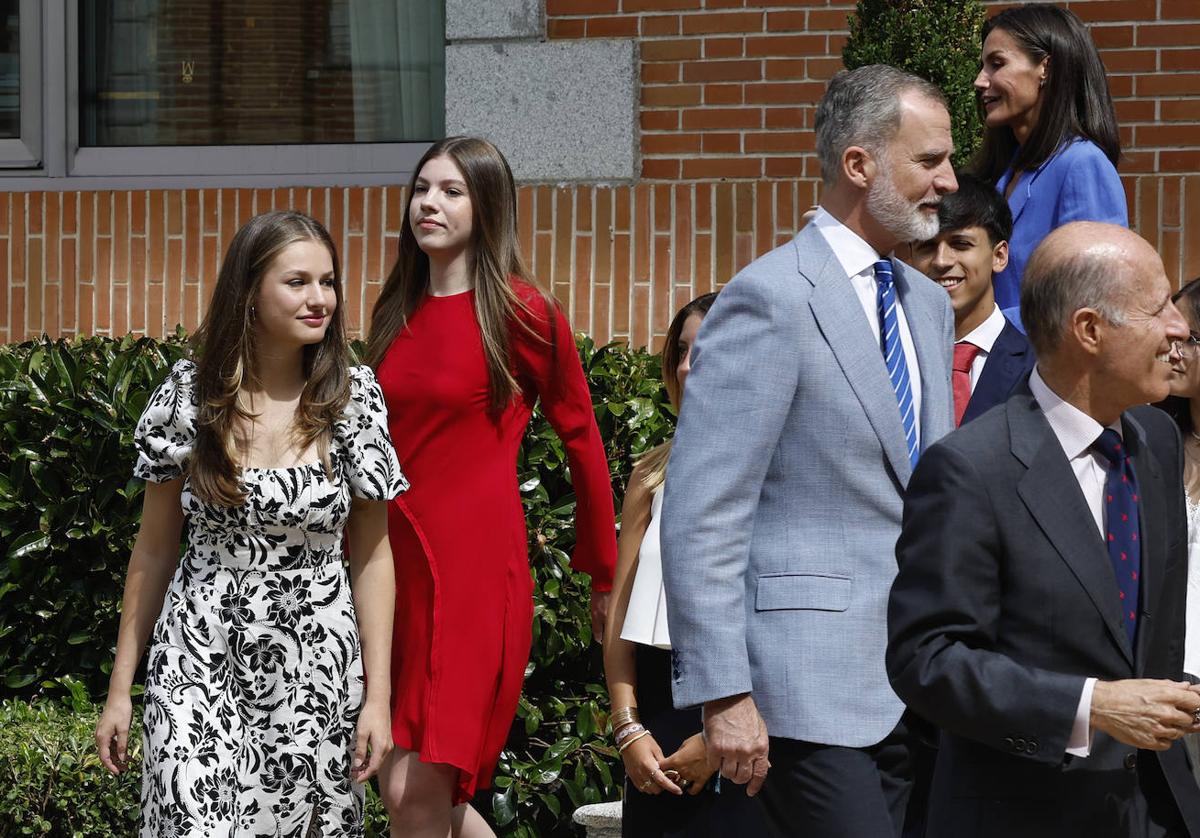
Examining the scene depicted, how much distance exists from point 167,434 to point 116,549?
6.23ft

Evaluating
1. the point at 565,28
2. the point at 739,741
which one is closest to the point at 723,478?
the point at 739,741

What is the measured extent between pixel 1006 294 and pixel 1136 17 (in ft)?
10.0

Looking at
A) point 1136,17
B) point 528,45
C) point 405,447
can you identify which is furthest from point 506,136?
point 405,447

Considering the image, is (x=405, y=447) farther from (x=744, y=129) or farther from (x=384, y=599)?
(x=744, y=129)

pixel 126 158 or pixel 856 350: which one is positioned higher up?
pixel 126 158

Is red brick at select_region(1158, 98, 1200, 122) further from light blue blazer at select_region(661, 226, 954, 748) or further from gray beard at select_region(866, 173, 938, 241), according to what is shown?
light blue blazer at select_region(661, 226, 954, 748)

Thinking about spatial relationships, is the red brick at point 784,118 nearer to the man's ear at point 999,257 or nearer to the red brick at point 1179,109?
the red brick at point 1179,109

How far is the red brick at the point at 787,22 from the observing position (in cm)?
733

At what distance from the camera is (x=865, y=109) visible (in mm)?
3326

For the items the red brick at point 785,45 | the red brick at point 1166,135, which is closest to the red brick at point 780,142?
the red brick at point 785,45

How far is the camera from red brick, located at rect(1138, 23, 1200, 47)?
696 cm

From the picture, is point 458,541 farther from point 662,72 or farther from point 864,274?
point 662,72

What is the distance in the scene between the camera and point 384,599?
4.11m

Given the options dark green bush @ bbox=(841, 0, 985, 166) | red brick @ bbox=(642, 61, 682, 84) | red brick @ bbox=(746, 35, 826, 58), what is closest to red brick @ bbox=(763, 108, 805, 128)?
red brick @ bbox=(746, 35, 826, 58)
